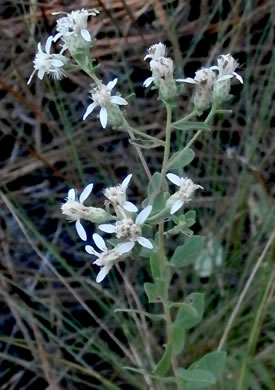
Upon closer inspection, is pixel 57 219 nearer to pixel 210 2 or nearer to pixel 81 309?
pixel 81 309

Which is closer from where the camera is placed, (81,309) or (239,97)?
(81,309)

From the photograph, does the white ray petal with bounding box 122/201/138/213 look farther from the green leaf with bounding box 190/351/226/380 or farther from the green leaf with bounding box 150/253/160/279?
the green leaf with bounding box 190/351/226/380

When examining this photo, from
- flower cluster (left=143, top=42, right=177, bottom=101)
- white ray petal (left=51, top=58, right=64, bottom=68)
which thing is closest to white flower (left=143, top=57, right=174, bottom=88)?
flower cluster (left=143, top=42, right=177, bottom=101)

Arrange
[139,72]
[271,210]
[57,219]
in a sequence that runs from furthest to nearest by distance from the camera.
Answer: [139,72] < [57,219] < [271,210]

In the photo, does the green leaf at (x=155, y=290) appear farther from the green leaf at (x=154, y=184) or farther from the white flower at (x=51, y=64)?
the white flower at (x=51, y=64)

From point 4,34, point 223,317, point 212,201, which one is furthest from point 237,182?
point 4,34

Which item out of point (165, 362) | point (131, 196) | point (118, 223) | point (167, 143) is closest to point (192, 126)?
point (167, 143)
